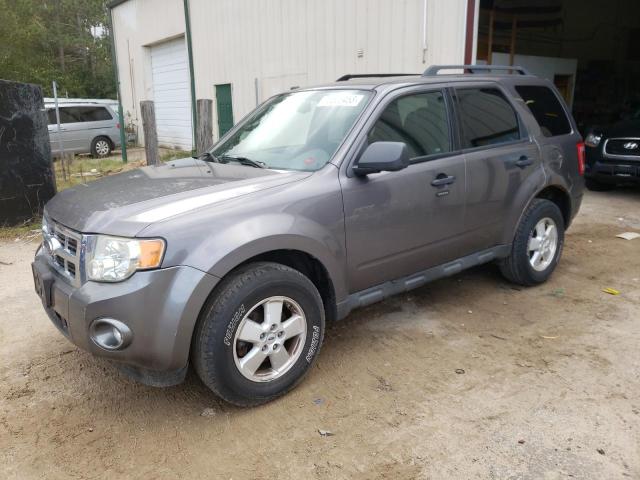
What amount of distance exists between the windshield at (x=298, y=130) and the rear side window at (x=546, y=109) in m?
1.78

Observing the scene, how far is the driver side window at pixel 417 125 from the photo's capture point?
361 centimetres

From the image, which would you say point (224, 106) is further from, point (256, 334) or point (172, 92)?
point (256, 334)

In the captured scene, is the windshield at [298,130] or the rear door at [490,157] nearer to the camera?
the windshield at [298,130]

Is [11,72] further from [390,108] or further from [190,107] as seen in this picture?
[390,108]

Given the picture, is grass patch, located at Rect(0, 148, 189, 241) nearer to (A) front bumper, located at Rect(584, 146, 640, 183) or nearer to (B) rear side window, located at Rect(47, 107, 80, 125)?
(B) rear side window, located at Rect(47, 107, 80, 125)

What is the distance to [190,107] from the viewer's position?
16.4 meters

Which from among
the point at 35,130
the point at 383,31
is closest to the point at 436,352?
the point at 35,130

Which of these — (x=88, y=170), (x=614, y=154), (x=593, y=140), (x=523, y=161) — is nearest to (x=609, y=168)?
(x=614, y=154)

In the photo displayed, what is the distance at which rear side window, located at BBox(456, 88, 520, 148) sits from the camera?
4066 millimetres

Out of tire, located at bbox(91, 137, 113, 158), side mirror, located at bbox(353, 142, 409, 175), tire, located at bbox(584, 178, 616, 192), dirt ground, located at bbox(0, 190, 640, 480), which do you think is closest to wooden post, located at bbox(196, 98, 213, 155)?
dirt ground, located at bbox(0, 190, 640, 480)

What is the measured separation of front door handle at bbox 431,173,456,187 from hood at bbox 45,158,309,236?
1.00m

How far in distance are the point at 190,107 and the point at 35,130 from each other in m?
9.58

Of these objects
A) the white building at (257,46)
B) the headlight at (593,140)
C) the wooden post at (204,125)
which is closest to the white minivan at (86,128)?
the white building at (257,46)

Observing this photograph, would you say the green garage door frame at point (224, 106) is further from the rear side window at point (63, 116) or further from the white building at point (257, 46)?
the rear side window at point (63, 116)
